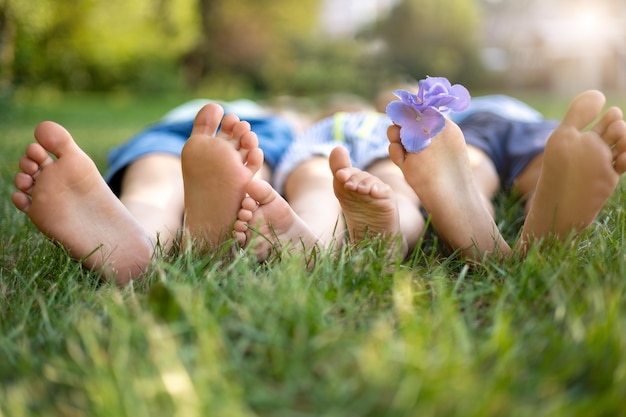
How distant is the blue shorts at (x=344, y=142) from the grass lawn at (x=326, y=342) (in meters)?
0.64

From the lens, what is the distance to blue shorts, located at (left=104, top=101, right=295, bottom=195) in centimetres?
174

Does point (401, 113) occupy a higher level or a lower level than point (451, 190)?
higher

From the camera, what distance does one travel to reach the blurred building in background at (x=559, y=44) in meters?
13.4

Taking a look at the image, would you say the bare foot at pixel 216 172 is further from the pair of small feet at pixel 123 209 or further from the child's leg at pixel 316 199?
the child's leg at pixel 316 199

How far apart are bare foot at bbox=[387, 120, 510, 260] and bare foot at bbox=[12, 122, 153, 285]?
1.61ft

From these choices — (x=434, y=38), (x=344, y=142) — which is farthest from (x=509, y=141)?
(x=434, y=38)

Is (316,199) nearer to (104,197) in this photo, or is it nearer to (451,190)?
(451,190)

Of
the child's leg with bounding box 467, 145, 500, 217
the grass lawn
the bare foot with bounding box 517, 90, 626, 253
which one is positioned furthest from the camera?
the child's leg with bounding box 467, 145, 500, 217

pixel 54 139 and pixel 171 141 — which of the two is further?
pixel 171 141

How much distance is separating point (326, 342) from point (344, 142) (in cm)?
115

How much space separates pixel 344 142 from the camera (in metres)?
1.83

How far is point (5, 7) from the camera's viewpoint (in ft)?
17.3

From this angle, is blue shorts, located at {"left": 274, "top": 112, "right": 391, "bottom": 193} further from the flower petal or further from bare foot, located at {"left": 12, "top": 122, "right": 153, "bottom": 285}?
bare foot, located at {"left": 12, "top": 122, "right": 153, "bottom": 285}

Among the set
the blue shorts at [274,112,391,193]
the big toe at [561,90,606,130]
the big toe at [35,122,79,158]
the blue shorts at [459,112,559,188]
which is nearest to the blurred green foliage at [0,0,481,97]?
the blue shorts at [274,112,391,193]
